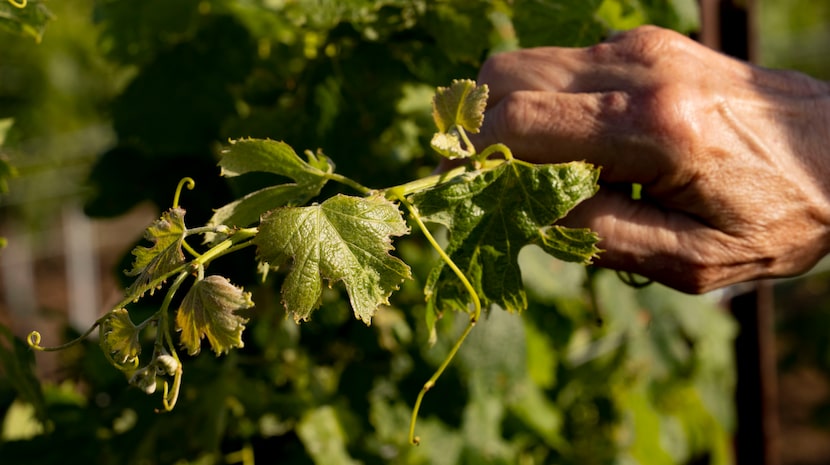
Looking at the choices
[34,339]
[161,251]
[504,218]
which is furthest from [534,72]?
[34,339]

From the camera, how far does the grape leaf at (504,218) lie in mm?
1124

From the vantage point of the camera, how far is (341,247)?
1.02 metres

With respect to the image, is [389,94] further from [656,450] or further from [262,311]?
[656,450]

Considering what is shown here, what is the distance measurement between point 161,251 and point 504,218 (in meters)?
0.42

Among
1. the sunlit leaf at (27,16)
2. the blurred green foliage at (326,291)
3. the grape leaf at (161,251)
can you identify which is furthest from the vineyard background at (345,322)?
the grape leaf at (161,251)

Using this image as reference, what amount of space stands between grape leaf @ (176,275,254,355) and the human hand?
46 cm

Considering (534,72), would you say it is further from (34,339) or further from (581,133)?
(34,339)

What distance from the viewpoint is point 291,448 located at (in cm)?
193

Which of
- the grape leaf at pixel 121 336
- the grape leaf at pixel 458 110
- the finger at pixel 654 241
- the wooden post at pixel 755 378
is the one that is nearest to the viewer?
the grape leaf at pixel 121 336

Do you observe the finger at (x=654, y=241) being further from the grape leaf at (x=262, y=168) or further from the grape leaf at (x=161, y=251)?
the grape leaf at (x=161, y=251)

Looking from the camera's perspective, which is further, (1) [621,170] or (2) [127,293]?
(1) [621,170]

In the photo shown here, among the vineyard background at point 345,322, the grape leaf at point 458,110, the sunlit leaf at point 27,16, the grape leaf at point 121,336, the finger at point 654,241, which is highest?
the grape leaf at point 458,110

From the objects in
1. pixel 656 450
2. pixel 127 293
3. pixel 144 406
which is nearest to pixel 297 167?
pixel 127 293

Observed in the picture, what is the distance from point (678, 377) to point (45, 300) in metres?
8.82
